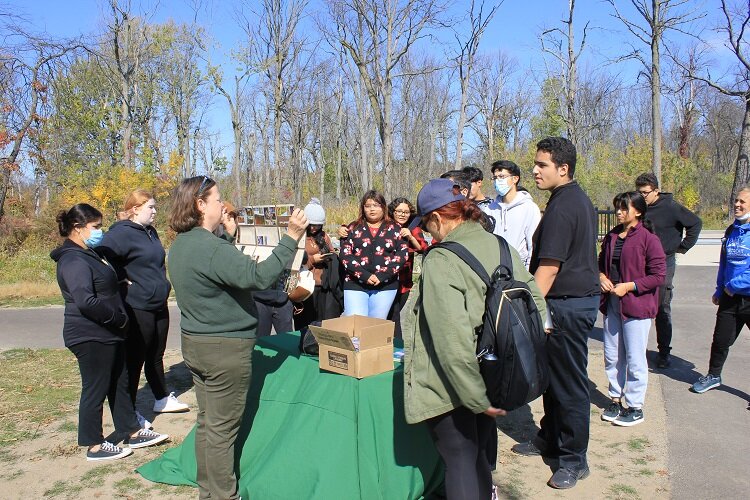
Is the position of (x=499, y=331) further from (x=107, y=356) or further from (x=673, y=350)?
(x=673, y=350)

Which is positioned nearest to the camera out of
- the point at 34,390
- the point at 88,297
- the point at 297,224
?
the point at 297,224

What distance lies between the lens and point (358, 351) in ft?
11.1

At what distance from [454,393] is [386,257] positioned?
2.95m

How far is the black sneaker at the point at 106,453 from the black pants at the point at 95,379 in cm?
6

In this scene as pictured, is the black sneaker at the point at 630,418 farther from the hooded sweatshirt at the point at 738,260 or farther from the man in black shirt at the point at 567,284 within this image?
the hooded sweatshirt at the point at 738,260

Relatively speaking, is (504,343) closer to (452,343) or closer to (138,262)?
(452,343)

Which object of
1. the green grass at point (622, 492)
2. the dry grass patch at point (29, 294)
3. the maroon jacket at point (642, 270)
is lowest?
the green grass at point (622, 492)

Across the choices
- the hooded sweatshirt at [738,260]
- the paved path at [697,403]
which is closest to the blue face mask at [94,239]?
the paved path at [697,403]

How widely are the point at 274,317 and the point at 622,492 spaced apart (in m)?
3.44

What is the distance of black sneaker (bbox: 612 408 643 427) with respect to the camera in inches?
186

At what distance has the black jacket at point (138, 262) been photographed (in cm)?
453

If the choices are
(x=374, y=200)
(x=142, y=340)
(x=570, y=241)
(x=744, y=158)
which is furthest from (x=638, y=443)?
(x=744, y=158)

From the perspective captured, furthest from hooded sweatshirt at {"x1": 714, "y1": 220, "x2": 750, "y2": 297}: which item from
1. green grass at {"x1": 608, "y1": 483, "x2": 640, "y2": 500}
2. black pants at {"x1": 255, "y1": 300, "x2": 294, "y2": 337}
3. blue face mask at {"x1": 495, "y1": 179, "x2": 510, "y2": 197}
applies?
black pants at {"x1": 255, "y1": 300, "x2": 294, "y2": 337}

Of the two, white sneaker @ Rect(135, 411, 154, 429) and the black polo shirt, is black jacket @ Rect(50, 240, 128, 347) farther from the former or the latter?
the black polo shirt
